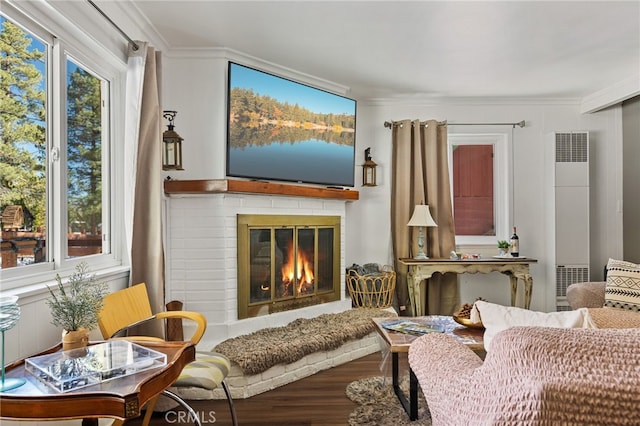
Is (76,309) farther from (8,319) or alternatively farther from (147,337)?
(147,337)

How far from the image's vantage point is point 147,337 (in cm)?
217

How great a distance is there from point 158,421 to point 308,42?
2766mm

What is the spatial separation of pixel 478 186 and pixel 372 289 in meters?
1.85

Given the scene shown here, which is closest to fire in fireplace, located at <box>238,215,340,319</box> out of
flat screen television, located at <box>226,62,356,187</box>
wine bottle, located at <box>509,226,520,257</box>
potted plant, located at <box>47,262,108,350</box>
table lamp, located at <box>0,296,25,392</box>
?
flat screen television, located at <box>226,62,356,187</box>

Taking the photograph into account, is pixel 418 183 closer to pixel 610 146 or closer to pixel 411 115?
pixel 411 115

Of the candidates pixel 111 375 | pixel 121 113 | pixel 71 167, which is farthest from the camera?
pixel 121 113

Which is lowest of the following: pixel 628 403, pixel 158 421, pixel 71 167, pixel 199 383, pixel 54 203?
pixel 158 421

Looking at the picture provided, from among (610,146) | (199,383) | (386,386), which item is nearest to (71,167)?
(199,383)

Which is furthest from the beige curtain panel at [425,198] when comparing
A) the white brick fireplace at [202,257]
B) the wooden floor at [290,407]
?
the white brick fireplace at [202,257]

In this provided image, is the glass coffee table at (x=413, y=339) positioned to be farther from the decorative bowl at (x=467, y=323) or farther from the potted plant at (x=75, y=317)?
the potted plant at (x=75, y=317)

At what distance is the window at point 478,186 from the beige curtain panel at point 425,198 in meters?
0.26

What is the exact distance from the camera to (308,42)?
3391 millimetres

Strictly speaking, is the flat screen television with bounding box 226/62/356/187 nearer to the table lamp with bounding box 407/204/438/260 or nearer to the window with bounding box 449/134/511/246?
the table lamp with bounding box 407/204/438/260

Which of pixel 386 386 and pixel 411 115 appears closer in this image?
pixel 386 386
